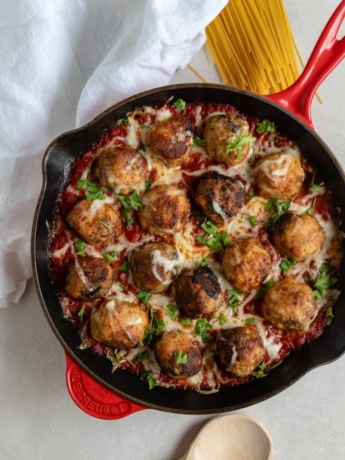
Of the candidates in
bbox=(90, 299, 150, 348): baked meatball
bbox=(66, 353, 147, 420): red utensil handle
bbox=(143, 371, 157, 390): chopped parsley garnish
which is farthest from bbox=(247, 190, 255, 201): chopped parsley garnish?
bbox=(66, 353, 147, 420): red utensil handle

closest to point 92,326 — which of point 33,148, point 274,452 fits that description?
point 33,148

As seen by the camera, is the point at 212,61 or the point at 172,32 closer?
the point at 172,32

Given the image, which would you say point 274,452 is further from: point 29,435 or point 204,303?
point 29,435

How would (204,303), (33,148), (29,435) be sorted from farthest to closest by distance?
1. (29,435)
2. (33,148)
3. (204,303)

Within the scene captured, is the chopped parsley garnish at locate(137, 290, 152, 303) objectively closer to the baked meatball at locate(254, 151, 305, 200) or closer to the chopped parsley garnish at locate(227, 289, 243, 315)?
the chopped parsley garnish at locate(227, 289, 243, 315)

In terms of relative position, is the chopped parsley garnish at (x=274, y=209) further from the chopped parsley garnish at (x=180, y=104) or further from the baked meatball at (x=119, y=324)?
the baked meatball at (x=119, y=324)

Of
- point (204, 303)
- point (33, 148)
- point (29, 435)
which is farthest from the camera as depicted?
point (29, 435)

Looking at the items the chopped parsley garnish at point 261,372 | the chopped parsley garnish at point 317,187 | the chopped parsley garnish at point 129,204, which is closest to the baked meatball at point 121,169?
the chopped parsley garnish at point 129,204

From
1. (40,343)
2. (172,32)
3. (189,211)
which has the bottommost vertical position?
(40,343)

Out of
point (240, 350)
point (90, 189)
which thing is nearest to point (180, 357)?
point (240, 350)
